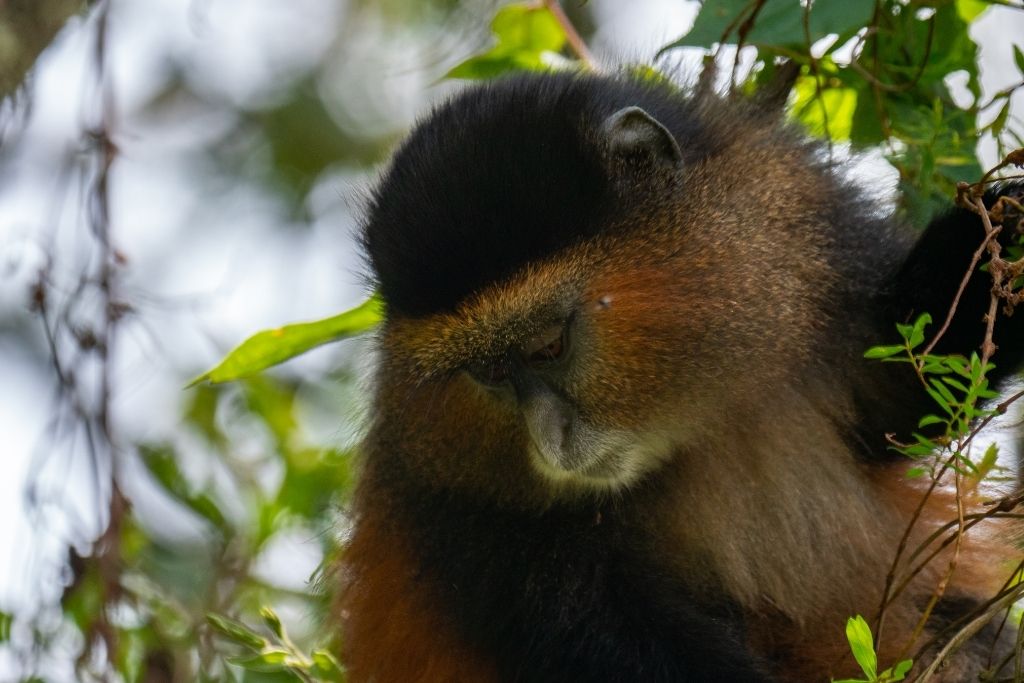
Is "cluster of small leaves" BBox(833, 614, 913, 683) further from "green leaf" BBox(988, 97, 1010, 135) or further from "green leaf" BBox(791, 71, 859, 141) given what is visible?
"green leaf" BBox(791, 71, 859, 141)

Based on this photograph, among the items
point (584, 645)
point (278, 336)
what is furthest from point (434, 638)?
point (278, 336)

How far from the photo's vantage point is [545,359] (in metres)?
3.44

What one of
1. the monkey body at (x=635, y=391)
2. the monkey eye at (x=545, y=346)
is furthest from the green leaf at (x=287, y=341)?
→ the monkey eye at (x=545, y=346)

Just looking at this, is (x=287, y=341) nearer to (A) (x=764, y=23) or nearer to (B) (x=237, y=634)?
(B) (x=237, y=634)

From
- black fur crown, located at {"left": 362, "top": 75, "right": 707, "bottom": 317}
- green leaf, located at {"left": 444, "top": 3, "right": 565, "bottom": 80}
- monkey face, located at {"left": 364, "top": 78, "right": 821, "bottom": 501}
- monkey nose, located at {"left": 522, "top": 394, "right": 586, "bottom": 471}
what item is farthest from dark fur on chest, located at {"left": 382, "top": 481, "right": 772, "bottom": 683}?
green leaf, located at {"left": 444, "top": 3, "right": 565, "bottom": 80}

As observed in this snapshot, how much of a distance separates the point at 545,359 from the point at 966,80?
62.6 inches

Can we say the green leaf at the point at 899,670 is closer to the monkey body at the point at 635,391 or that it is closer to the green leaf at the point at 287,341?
the monkey body at the point at 635,391

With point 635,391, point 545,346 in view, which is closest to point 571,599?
point 635,391

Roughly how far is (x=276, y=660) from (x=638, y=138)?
180cm

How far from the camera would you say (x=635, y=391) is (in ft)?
11.3

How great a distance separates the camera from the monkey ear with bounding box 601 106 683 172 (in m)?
3.46

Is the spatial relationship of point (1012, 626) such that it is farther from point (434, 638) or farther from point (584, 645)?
point (434, 638)

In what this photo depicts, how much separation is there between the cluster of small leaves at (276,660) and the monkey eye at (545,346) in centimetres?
115

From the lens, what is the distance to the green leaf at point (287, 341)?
13.2ft
